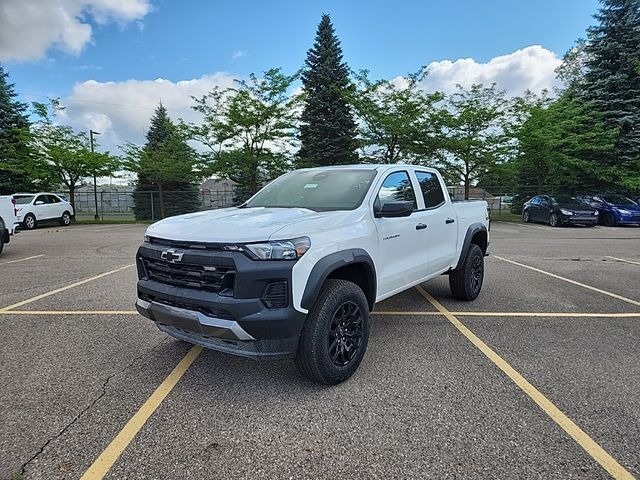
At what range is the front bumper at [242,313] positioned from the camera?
2.64 metres

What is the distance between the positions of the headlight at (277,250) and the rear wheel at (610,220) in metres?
20.0

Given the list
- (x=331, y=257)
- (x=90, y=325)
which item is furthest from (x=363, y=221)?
(x=90, y=325)

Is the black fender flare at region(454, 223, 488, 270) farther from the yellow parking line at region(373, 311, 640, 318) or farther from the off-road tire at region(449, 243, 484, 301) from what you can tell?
the yellow parking line at region(373, 311, 640, 318)

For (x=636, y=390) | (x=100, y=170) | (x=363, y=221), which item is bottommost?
(x=636, y=390)

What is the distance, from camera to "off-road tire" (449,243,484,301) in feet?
17.3

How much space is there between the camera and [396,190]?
4.20 meters

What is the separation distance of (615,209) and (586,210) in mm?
1812

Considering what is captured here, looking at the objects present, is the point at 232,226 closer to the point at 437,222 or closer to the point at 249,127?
the point at 437,222

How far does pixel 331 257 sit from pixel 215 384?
4.34ft

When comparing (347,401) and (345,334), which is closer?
(347,401)

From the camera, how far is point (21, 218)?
17.6 metres

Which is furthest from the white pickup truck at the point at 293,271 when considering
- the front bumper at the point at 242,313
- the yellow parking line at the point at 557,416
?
the yellow parking line at the point at 557,416

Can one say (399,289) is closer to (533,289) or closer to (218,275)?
(218,275)

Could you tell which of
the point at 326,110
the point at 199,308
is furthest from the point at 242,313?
the point at 326,110
